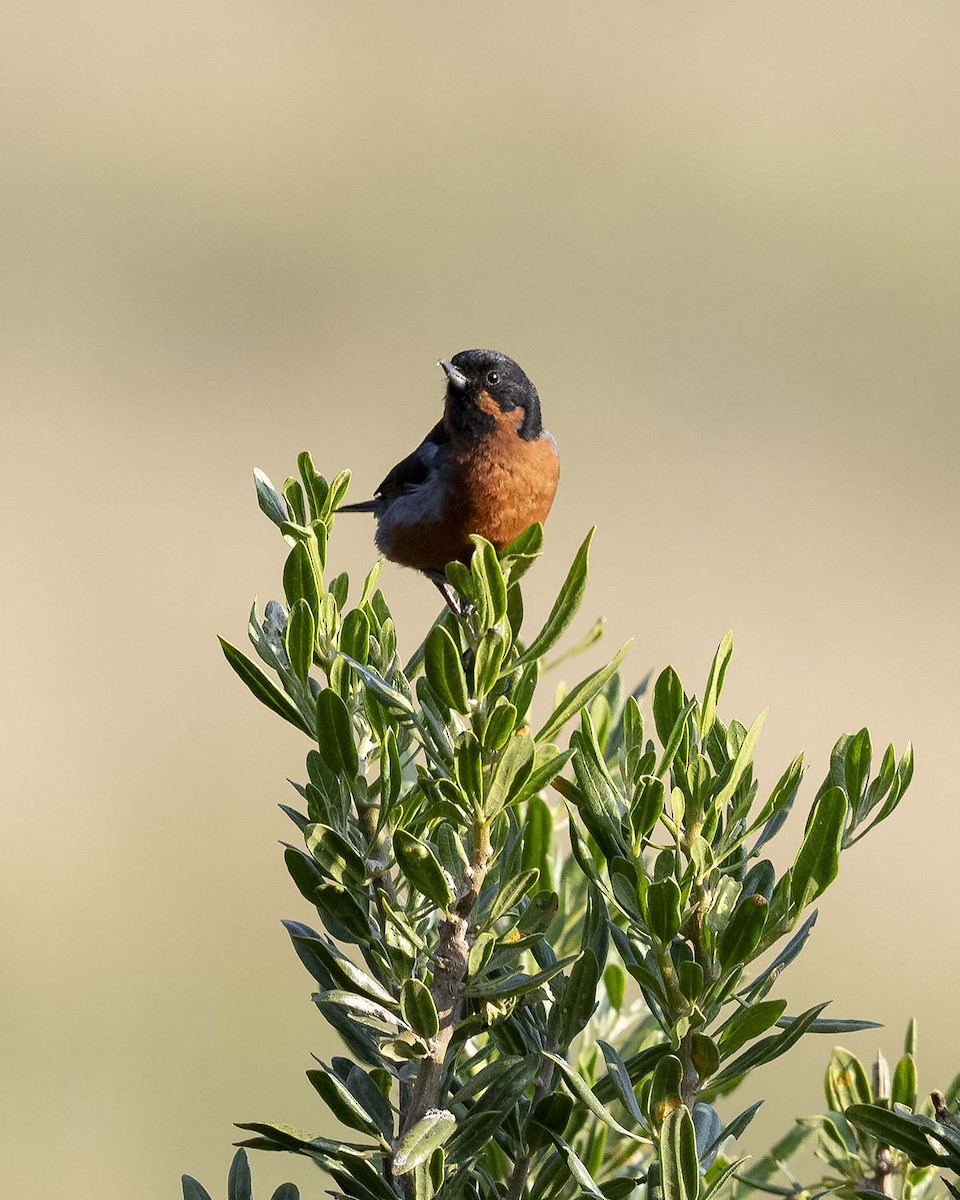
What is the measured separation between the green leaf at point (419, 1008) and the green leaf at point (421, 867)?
0.22 ft

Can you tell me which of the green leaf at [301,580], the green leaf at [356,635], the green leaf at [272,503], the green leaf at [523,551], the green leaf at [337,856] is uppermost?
the green leaf at [272,503]

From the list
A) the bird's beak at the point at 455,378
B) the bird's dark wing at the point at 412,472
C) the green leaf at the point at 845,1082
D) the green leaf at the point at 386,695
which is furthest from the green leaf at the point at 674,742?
the bird's beak at the point at 455,378

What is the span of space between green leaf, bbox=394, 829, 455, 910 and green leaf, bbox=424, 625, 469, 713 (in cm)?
12

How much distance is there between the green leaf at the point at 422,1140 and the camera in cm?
95

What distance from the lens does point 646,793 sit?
1081mm

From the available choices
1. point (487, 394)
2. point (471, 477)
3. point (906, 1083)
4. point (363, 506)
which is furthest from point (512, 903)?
point (363, 506)

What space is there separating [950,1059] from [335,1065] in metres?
9.50

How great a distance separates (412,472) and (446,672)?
2250 millimetres

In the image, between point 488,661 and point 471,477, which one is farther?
point 471,477

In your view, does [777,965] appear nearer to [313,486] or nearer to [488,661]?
[488,661]

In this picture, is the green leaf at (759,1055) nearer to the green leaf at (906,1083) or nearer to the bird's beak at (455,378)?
the green leaf at (906,1083)

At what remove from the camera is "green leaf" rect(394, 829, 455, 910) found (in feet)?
3.28

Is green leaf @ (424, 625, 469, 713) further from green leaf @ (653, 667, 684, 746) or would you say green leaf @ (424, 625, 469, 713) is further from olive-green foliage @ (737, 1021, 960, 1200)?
olive-green foliage @ (737, 1021, 960, 1200)

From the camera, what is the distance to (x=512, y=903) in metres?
1.09
